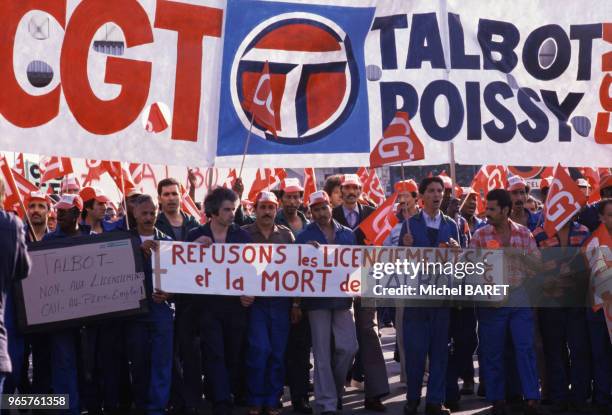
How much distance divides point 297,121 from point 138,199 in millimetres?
1773

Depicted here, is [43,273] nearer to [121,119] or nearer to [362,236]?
[121,119]

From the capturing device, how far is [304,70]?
32.6 ft

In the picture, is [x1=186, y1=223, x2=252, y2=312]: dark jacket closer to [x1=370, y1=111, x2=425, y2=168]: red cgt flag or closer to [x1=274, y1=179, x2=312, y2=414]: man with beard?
[x1=274, y1=179, x2=312, y2=414]: man with beard

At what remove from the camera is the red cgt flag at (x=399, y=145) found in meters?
9.53

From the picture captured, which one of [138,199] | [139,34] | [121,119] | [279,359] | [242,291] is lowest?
[279,359]

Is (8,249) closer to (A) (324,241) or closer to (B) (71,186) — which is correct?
(A) (324,241)

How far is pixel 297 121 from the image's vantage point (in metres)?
9.84

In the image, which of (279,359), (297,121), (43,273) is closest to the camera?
(43,273)

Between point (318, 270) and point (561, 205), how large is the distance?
7.25 ft

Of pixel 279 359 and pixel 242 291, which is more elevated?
pixel 242 291

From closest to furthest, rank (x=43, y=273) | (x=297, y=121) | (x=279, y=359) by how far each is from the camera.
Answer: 1. (x=43, y=273)
2. (x=279, y=359)
3. (x=297, y=121)

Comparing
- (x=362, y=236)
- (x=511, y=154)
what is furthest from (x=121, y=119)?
(x=511, y=154)

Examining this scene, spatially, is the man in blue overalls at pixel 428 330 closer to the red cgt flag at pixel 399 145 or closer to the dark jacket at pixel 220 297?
the red cgt flag at pixel 399 145

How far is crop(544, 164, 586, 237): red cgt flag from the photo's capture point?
30.6 ft
